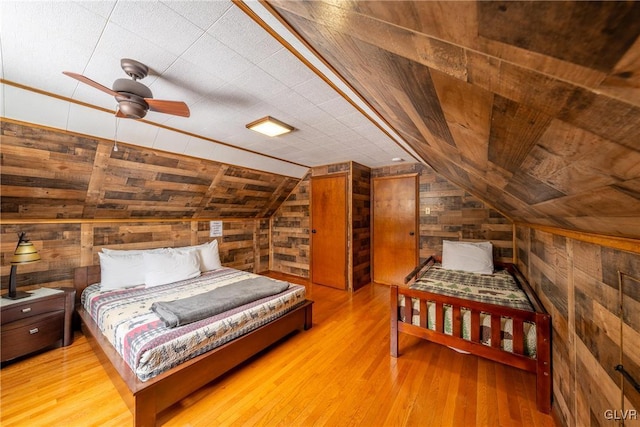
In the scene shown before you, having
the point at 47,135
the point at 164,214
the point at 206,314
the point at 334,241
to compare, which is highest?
the point at 47,135

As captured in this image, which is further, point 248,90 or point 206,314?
point 206,314

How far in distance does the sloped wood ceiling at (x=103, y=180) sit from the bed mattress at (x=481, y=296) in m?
2.98

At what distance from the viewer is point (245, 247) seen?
4738 mm

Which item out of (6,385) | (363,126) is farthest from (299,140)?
(6,385)

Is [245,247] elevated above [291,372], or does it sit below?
above

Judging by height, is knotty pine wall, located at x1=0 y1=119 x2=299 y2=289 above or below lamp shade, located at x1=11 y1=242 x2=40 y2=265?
above

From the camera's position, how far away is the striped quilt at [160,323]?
1563 millimetres

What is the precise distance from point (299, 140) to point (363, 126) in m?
0.83

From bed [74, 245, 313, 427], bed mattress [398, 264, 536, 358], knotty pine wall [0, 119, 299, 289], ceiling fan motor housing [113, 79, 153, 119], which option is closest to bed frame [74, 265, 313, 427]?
bed [74, 245, 313, 427]

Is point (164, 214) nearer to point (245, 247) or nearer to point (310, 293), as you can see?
point (245, 247)

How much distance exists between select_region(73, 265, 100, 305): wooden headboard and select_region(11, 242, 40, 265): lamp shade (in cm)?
54

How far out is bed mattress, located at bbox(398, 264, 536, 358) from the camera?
1.74 meters

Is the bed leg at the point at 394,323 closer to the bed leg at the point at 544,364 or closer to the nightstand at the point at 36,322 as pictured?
the bed leg at the point at 544,364

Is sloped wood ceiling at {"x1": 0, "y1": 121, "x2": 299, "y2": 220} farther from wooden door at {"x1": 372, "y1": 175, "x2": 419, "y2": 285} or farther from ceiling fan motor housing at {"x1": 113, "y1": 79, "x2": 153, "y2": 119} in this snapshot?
wooden door at {"x1": 372, "y1": 175, "x2": 419, "y2": 285}
